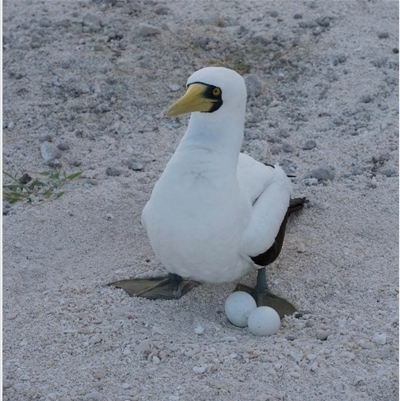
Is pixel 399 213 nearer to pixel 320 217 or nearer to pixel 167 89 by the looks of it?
pixel 320 217

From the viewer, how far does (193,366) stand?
3.94 m

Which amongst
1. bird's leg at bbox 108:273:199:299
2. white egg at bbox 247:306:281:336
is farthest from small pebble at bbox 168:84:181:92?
white egg at bbox 247:306:281:336

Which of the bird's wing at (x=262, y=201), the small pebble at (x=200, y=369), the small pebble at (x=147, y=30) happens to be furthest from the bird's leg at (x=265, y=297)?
the small pebble at (x=147, y=30)

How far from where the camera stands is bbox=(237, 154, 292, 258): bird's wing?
4.28 meters

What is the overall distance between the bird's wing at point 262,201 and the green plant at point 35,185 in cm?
144

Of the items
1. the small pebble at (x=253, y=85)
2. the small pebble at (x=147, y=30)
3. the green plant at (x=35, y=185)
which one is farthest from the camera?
the small pebble at (x=147, y=30)

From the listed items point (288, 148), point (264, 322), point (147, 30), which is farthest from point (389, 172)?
point (147, 30)

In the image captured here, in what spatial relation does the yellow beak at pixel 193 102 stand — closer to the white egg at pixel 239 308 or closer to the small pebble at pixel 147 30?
the white egg at pixel 239 308

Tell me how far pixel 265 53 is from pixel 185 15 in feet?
2.81

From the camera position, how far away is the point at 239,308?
14.0ft

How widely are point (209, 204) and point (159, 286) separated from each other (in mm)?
693

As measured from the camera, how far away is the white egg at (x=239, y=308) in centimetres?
425

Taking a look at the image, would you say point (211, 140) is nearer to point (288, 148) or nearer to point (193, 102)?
point (193, 102)

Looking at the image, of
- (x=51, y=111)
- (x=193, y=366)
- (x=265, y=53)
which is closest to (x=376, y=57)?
(x=265, y=53)
